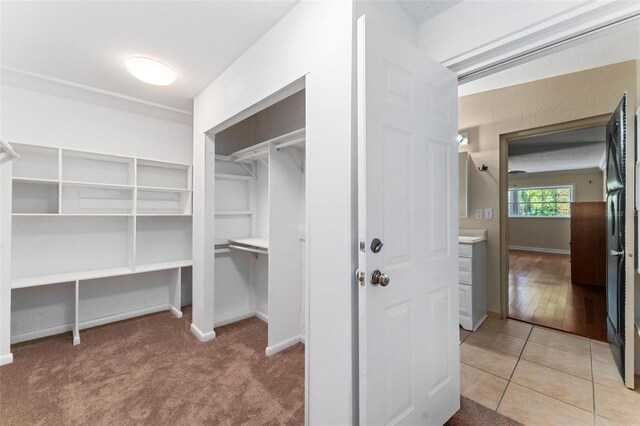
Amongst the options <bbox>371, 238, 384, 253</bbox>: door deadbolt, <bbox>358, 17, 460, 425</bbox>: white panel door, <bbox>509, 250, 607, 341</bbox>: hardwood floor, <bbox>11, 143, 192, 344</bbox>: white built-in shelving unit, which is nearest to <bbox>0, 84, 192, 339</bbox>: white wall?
<bbox>11, 143, 192, 344</bbox>: white built-in shelving unit

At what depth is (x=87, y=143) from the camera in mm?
2910

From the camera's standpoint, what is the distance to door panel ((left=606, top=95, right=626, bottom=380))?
6.36ft

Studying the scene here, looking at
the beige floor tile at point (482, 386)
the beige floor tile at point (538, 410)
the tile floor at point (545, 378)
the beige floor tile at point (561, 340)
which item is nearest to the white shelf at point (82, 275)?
the beige floor tile at point (482, 386)

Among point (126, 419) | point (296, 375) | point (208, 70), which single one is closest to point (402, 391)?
point (296, 375)

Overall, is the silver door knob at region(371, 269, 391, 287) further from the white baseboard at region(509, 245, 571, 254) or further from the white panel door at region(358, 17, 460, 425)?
the white baseboard at region(509, 245, 571, 254)

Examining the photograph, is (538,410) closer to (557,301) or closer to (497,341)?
(497,341)

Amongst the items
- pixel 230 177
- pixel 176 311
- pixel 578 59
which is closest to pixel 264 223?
pixel 230 177

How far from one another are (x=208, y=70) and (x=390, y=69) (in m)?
1.76

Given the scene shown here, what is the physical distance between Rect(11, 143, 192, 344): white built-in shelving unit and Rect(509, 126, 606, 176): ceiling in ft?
16.3

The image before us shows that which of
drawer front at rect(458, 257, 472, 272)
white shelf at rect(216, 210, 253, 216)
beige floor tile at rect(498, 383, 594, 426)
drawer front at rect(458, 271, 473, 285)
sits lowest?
beige floor tile at rect(498, 383, 594, 426)

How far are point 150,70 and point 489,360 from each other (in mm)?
3622

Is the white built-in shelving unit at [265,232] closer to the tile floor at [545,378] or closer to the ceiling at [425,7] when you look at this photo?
the ceiling at [425,7]

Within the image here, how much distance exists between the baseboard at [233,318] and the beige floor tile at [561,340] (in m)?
2.88

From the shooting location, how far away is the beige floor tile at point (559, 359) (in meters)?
2.08
